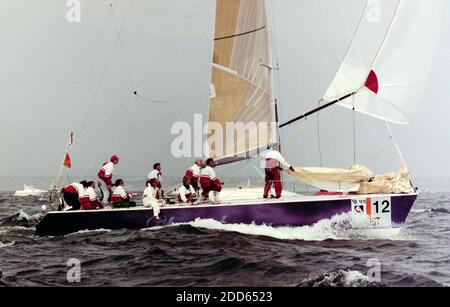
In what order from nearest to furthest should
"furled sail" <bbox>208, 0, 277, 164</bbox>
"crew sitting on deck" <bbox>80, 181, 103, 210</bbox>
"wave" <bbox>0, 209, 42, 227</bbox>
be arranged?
1. "crew sitting on deck" <bbox>80, 181, 103, 210</bbox>
2. "furled sail" <bbox>208, 0, 277, 164</bbox>
3. "wave" <bbox>0, 209, 42, 227</bbox>

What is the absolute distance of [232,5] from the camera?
12336 millimetres

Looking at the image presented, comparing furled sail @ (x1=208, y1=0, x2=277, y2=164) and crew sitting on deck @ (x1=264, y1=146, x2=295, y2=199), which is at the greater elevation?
A: furled sail @ (x1=208, y1=0, x2=277, y2=164)

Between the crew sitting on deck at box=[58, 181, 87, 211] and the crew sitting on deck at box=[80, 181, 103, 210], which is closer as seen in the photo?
the crew sitting on deck at box=[80, 181, 103, 210]

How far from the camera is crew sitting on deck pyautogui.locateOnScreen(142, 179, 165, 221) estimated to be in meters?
10.4

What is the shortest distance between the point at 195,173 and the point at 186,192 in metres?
0.53

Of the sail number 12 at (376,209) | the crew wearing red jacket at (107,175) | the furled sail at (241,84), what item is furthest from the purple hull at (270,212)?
the furled sail at (241,84)

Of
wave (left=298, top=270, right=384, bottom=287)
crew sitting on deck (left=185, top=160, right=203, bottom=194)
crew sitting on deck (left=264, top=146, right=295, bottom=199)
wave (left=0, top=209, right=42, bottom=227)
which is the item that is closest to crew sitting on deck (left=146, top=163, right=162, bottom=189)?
crew sitting on deck (left=185, top=160, right=203, bottom=194)

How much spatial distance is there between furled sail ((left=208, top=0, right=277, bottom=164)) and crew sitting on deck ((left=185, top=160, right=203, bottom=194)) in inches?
31.6

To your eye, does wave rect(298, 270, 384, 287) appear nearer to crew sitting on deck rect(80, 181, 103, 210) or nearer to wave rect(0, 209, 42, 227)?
crew sitting on deck rect(80, 181, 103, 210)

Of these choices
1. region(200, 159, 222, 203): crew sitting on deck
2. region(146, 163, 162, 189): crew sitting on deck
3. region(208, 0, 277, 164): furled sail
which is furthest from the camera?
region(208, 0, 277, 164): furled sail

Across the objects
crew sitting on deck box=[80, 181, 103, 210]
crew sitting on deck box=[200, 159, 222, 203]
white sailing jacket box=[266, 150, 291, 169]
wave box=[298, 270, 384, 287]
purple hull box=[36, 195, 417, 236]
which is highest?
white sailing jacket box=[266, 150, 291, 169]

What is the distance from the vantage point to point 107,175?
1167 centimetres

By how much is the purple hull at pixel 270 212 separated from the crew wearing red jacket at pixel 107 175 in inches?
51.6
